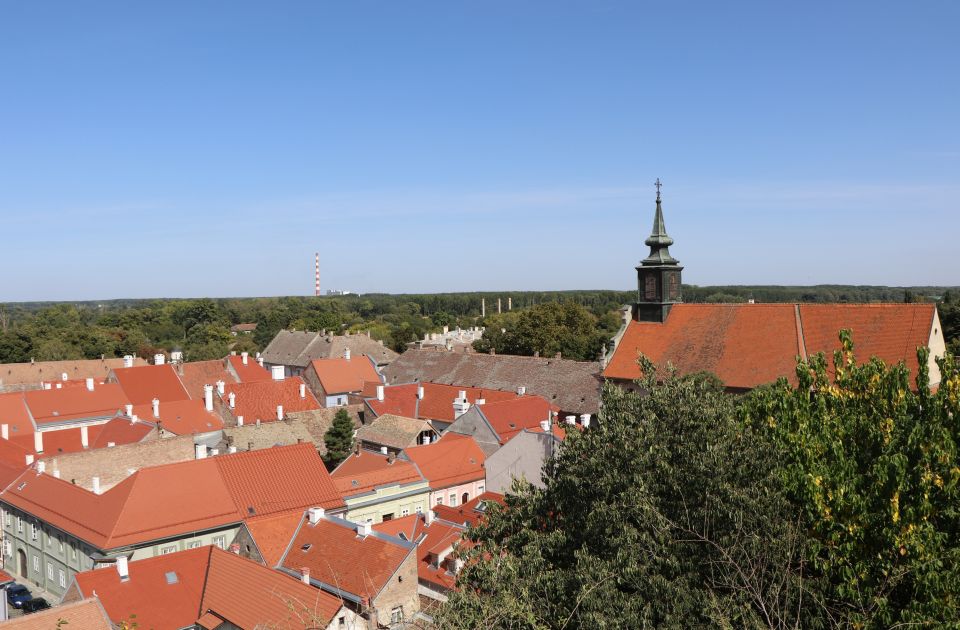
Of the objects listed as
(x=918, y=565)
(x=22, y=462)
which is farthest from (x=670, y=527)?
(x=22, y=462)

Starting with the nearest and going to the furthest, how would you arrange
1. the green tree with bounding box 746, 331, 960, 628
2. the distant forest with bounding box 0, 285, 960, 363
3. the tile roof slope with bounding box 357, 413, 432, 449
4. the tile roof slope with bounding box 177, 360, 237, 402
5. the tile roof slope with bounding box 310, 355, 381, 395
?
the green tree with bounding box 746, 331, 960, 628 → the tile roof slope with bounding box 357, 413, 432, 449 → the tile roof slope with bounding box 177, 360, 237, 402 → the tile roof slope with bounding box 310, 355, 381, 395 → the distant forest with bounding box 0, 285, 960, 363

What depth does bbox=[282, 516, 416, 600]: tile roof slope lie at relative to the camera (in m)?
20.9

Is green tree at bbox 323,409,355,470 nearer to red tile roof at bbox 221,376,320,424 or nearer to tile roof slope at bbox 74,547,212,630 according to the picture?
red tile roof at bbox 221,376,320,424

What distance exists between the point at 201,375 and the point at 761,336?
134 ft

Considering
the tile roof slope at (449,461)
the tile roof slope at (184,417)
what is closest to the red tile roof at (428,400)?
the tile roof slope at (449,461)

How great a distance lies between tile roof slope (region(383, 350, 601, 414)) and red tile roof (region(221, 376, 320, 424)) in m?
10.2

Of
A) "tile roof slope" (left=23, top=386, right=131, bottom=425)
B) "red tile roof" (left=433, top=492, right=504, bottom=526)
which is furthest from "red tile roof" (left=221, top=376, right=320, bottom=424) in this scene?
"red tile roof" (left=433, top=492, right=504, bottom=526)

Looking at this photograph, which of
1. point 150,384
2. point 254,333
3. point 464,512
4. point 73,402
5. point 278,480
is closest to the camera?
point 464,512

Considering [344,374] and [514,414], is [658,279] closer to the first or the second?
[514,414]

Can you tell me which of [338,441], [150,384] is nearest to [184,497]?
[338,441]

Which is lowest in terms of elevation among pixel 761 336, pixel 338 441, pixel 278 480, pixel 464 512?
pixel 464 512

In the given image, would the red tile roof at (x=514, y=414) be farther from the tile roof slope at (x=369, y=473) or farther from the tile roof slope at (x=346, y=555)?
the tile roof slope at (x=346, y=555)

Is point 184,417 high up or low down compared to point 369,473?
up

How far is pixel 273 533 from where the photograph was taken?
961 inches
